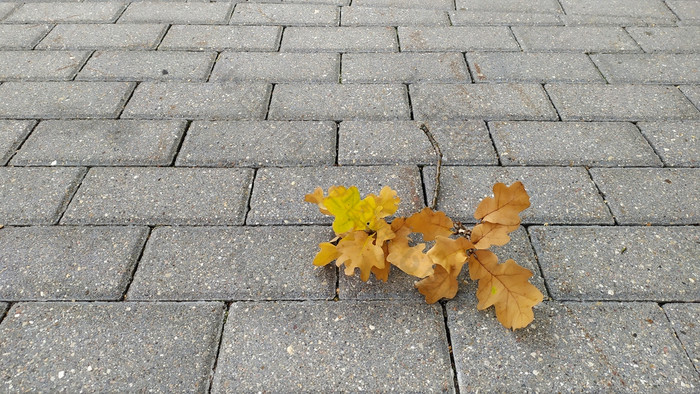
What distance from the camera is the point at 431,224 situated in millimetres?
1568

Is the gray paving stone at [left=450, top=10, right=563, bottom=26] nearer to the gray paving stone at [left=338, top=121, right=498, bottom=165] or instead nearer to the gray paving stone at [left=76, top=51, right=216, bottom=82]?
the gray paving stone at [left=338, top=121, right=498, bottom=165]

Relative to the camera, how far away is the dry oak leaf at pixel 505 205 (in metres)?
1.50

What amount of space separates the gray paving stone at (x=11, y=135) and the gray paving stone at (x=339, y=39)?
127 centimetres

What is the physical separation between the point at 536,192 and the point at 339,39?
1.47m

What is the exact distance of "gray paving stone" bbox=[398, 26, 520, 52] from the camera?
276 centimetres

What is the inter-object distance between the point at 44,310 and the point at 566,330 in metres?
1.52

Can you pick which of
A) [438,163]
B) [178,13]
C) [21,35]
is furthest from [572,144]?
[21,35]

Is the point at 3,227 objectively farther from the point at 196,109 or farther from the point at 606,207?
the point at 606,207

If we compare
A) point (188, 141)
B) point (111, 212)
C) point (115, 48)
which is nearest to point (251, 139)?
point (188, 141)

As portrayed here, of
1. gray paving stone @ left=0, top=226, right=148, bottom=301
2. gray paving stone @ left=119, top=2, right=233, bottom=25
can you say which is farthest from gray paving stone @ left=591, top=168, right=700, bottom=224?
gray paving stone @ left=119, top=2, right=233, bottom=25

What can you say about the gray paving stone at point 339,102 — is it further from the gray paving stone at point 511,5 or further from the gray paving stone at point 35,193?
the gray paving stone at point 511,5

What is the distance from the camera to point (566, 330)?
4.81ft

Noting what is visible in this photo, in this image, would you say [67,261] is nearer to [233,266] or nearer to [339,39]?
[233,266]

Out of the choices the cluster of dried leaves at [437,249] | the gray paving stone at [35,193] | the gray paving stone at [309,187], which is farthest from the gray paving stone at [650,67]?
the gray paving stone at [35,193]
